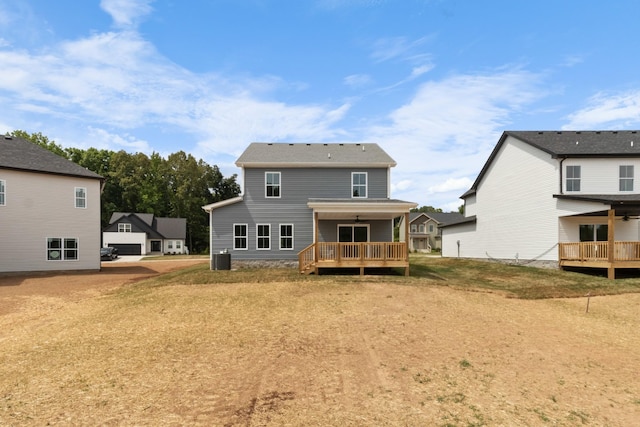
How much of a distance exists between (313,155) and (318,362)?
16788 millimetres

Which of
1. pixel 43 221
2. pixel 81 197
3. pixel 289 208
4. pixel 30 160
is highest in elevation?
pixel 30 160

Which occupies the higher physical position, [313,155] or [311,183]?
[313,155]

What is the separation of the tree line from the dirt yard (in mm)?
54734

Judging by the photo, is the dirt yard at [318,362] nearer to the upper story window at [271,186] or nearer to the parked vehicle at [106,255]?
the upper story window at [271,186]

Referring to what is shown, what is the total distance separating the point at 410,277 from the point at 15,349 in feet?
48.2

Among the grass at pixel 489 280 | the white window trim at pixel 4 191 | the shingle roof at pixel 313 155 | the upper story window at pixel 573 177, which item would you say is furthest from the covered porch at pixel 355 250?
the white window trim at pixel 4 191

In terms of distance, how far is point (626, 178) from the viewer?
2138 cm

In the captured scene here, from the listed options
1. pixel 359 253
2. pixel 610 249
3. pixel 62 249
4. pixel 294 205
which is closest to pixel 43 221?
pixel 62 249

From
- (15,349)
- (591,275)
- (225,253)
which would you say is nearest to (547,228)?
(591,275)

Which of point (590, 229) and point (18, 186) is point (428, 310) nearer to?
point (590, 229)

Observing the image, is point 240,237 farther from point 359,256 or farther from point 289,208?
point 359,256

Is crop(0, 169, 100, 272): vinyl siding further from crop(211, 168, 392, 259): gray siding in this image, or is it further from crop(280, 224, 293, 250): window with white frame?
crop(280, 224, 293, 250): window with white frame

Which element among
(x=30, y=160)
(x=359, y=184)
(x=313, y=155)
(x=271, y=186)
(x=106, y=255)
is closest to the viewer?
(x=271, y=186)

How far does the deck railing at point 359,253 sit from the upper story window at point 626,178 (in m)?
14.9
